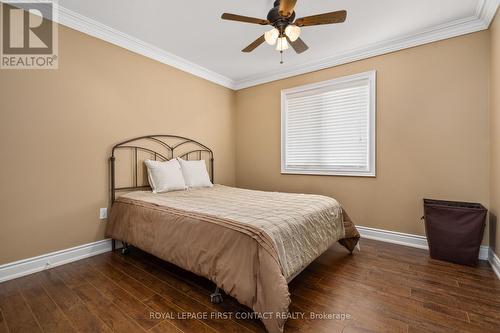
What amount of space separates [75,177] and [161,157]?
103 centimetres

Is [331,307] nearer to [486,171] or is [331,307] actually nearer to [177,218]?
[177,218]

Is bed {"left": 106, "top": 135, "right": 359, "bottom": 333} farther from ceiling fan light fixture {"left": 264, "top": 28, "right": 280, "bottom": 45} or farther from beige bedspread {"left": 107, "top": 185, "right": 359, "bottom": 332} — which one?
ceiling fan light fixture {"left": 264, "top": 28, "right": 280, "bottom": 45}

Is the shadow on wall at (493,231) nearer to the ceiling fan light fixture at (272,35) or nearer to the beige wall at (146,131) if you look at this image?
the beige wall at (146,131)

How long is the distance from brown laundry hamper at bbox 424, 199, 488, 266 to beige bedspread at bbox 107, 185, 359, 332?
2.57 ft

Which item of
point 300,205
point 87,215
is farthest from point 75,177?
point 300,205

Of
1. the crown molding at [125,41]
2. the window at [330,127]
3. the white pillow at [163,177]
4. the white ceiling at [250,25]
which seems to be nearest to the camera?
the white ceiling at [250,25]

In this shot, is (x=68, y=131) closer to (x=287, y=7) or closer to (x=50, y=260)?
(x=50, y=260)

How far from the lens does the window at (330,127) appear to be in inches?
121

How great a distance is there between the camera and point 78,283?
1.96 m

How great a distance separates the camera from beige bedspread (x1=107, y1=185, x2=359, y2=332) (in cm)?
141

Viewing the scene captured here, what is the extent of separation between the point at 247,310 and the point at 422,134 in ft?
8.95

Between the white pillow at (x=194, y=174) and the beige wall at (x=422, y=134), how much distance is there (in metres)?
1.71

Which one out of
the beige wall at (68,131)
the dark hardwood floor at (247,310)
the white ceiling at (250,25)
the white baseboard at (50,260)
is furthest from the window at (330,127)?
the white baseboard at (50,260)

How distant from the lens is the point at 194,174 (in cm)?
329
